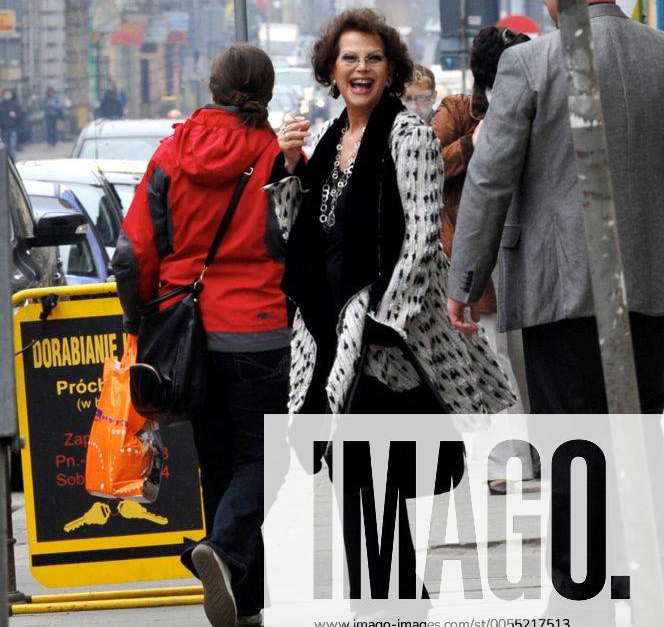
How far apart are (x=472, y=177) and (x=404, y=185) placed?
19cm

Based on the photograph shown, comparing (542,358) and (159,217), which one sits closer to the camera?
(542,358)

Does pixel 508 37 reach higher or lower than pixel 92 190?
higher

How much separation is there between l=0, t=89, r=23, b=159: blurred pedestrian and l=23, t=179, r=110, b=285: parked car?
3803 cm

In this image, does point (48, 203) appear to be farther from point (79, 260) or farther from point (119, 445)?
point (119, 445)

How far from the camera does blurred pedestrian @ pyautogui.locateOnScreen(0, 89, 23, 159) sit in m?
50.0

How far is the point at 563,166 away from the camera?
4.86 metres

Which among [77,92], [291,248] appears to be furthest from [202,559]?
→ [77,92]

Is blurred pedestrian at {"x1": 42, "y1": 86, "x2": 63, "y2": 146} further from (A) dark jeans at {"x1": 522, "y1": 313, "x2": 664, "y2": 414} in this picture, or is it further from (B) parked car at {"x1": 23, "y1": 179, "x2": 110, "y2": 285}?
(A) dark jeans at {"x1": 522, "y1": 313, "x2": 664, "y2": 414}

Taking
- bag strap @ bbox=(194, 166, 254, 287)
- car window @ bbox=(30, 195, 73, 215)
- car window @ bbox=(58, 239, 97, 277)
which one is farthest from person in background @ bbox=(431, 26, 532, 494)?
car window @ bbox=(30, 195, 73, 215)

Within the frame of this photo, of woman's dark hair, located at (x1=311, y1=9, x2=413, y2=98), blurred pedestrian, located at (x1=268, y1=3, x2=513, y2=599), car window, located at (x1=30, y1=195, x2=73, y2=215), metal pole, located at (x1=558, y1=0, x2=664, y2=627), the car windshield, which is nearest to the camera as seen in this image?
metal pole, located at (x1=558, y1=0, x2=664, y2=627)

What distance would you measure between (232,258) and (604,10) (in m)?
1.32

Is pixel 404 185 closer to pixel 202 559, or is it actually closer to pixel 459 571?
pixel 202 559

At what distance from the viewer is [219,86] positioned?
5.46m

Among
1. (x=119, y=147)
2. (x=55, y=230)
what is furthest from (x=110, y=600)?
(x=119, y=147)
